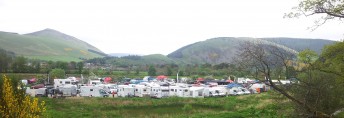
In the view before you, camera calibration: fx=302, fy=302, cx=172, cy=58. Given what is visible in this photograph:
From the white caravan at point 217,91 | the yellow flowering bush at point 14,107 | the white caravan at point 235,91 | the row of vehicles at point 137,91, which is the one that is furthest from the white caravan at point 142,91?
the yellow flowering bush at point 14,107

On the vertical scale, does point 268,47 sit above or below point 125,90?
above

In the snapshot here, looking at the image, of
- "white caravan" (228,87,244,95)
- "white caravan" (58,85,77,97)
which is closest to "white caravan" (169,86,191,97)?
"white caravan" (228,87,244,95)

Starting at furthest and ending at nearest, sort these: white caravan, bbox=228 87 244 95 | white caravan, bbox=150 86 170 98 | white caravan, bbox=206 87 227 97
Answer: white caravan, bbox=228 87 244 95 → white caravan, bbox=206 87 227 97 → white caravan, bbox=150 86 170 98

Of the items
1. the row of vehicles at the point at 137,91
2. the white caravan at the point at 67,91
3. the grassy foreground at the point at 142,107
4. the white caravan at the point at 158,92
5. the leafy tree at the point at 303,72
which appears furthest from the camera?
the white caravan at the point at 158,92

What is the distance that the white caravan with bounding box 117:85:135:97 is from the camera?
4734 cm

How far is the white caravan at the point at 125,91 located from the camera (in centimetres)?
4734

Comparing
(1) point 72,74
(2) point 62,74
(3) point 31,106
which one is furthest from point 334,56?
(1) point 72,74

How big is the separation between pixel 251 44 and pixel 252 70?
98 cm

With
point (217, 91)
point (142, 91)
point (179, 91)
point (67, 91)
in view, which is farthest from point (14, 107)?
point (217, 91)

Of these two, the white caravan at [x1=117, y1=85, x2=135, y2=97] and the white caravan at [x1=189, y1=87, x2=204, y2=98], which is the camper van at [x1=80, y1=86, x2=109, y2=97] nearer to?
the white caravan at [x1=117, y1=85, x2=135, y2=97]

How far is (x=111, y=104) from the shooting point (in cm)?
3562

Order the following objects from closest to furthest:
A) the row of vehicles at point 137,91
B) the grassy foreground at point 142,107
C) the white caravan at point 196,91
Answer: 1. the grassy foreground at point 142,107
2. the row of vehicles at point 137,91
3. the white caravan at point 196,91

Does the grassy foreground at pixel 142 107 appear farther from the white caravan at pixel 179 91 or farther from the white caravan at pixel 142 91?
the white caravan at pixel 142 91

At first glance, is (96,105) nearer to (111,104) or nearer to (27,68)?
(111,104)
